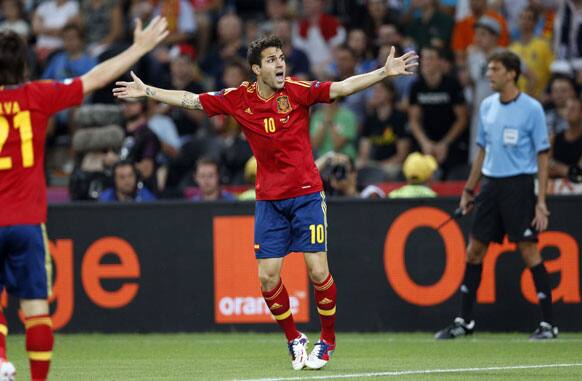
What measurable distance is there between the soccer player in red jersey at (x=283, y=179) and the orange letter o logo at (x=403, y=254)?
2848 mm

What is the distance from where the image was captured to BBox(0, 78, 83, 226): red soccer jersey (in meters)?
7.29

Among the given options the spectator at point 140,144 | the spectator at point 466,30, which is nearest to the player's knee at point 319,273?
the spectator at point 140,144

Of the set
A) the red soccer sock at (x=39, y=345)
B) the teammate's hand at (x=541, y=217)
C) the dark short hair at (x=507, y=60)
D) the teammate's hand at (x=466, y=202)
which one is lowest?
the red soccer sock at (x=39, y=345)

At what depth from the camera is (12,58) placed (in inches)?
286

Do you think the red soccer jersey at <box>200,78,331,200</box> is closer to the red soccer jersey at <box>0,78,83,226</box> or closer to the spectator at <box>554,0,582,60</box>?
the red soccer jersey at <box>0,78,83,226</box>

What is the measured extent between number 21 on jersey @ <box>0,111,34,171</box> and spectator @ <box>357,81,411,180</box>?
8078 millimetres

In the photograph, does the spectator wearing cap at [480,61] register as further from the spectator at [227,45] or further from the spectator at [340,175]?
the spectator at [227,45]

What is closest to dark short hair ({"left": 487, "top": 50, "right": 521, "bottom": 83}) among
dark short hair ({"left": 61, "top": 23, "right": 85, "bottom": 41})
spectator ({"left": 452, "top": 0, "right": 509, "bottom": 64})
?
spectator ({"left": 452, "top": 0, "right": 509, "bottom": 64})

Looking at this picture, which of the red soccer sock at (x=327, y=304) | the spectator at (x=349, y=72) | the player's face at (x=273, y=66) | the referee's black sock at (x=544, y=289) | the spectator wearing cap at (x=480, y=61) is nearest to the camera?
the player's face at (x=273, y=66)

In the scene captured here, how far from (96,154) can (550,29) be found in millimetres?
5885

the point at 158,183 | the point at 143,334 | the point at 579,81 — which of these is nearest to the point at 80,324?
the point at 143,334

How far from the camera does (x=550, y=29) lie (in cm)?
1592

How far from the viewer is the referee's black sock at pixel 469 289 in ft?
37.7

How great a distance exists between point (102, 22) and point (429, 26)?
523 cm
